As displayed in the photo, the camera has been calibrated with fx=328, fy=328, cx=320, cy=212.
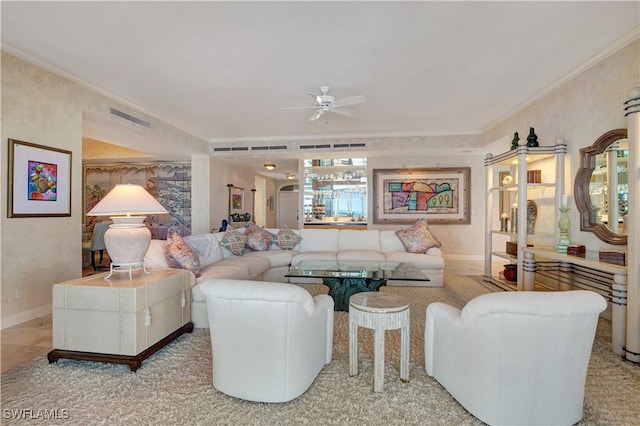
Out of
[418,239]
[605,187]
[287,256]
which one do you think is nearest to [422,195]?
[418,239]

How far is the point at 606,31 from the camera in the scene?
2857 mm

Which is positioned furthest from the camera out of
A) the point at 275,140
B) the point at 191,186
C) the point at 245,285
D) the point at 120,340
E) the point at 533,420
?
the point at 191,186

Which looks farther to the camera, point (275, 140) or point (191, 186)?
point (191, 186)

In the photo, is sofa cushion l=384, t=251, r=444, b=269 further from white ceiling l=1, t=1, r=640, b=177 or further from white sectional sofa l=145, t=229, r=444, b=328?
white ceiling l=1, t=1, r=640, b=177

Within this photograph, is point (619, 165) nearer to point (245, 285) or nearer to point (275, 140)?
point (245, 285)

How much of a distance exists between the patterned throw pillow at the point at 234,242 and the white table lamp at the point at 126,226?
1.98m

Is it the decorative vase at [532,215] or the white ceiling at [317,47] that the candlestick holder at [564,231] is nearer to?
the decorative vase at [532,215]

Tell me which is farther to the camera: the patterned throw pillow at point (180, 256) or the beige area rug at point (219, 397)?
the patterned throw pillow at point (180, 256)

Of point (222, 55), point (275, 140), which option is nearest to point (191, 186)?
point (275, 140)

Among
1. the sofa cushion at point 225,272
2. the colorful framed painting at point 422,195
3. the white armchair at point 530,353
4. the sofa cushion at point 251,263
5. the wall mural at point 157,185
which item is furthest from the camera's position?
the wall mural at point 157,185

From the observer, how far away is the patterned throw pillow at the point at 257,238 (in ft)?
16.7

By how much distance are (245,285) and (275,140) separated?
561cm

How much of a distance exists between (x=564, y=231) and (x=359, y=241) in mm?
2796

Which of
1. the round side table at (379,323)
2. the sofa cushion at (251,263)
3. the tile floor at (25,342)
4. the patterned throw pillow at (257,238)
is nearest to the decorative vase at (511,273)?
the round side table at (379,323)
